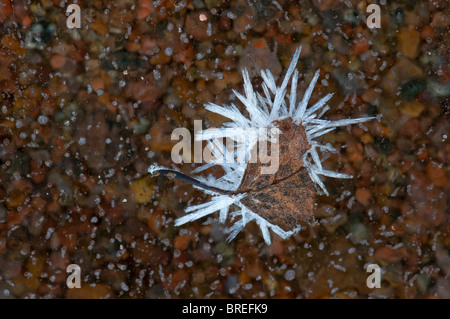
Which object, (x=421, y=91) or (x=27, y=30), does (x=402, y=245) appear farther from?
(x=27, y=30)

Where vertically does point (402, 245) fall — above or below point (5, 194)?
below

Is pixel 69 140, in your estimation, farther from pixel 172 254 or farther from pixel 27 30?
pixel 172 254

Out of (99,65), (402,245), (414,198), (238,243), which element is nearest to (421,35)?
(414,198)

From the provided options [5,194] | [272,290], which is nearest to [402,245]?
[272,290]

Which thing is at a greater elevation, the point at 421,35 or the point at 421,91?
the point at 421,35

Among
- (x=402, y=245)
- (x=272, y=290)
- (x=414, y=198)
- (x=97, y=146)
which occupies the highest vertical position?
(x=97, y=146)

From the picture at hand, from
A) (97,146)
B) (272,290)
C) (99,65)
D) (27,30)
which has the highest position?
(27,30)
